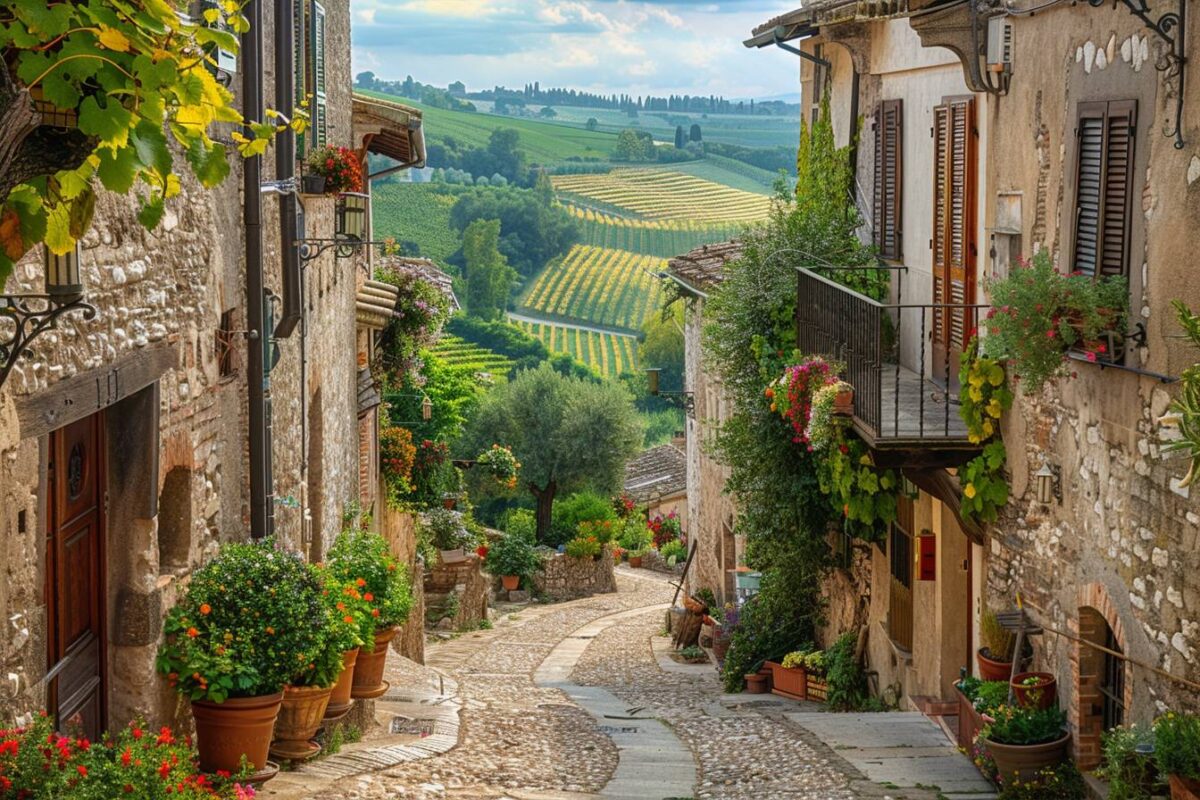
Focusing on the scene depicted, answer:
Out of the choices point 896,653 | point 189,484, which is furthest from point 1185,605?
point 896,653

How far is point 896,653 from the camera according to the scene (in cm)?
1279

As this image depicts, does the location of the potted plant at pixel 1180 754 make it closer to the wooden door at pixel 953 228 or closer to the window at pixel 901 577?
the wooden door at pixel 953 228

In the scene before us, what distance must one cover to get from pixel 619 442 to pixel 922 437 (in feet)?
103

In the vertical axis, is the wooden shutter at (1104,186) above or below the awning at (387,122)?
below

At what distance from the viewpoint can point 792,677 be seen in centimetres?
1502

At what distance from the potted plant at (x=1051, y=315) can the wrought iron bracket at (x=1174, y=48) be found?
99 cm

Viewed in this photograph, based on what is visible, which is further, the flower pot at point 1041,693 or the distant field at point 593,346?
the distant field at point 593,346

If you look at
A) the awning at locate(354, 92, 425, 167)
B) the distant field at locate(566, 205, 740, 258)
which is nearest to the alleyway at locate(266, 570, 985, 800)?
the awning at locate(354, 92, 425, 167)

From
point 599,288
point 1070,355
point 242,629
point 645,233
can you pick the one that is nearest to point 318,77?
point 242,629

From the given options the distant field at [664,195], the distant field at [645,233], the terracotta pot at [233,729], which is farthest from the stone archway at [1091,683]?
the distant field at [664,195]

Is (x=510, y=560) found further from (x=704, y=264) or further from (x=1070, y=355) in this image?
(x=1070, y=355)

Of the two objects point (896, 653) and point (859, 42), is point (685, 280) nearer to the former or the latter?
point (859, 42)

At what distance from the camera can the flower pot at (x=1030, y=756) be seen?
336 inches

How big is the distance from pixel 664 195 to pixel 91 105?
108813 millimetres
